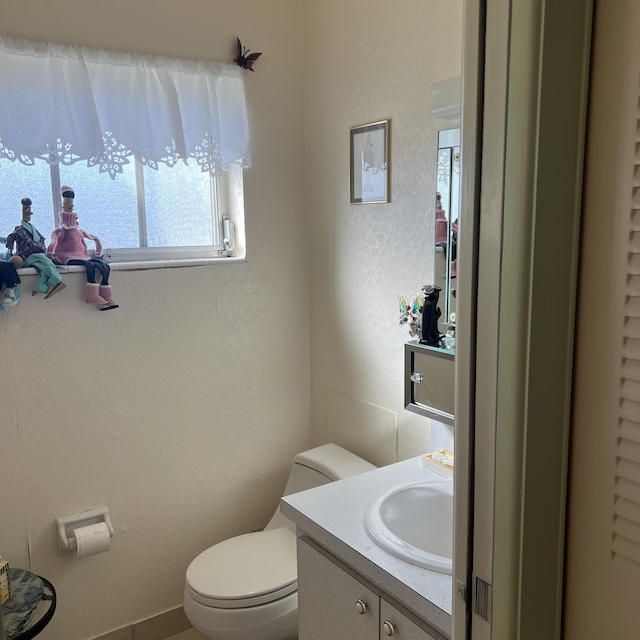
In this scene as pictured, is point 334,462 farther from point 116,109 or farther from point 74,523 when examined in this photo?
point 116,109

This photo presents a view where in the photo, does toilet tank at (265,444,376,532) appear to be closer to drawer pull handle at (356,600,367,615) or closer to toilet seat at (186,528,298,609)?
toilet seat at (186,528,298,609)

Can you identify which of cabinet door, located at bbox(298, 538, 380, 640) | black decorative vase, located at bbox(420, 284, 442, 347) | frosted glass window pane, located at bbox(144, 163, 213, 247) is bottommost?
cabinet door, located at bbox(298, 538, 380, 640)

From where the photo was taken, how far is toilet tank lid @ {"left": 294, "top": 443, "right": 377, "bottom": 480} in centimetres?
216

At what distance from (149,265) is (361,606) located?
1.32 m

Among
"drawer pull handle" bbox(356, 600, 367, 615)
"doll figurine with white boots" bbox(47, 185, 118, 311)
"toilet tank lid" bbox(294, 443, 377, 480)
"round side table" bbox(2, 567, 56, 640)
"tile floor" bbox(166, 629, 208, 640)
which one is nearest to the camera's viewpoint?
"drawer pull handle" bbox(356, 600, 367, 615)

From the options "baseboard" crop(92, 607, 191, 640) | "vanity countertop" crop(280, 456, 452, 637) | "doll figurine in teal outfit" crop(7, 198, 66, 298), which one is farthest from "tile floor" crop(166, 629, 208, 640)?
"doll figurine in teal outfit" crop(7, 198, 66, 298)

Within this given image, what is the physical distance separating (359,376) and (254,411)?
1.48ft

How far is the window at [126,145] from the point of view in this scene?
74.9 inches

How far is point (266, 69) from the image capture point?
2.31 m

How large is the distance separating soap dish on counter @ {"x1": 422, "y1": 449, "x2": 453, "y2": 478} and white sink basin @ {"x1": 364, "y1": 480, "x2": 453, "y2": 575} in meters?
0.04

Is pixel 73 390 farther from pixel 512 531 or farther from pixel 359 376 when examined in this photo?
pixel 512 531

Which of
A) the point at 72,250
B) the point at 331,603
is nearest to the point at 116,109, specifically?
the point at 72,250

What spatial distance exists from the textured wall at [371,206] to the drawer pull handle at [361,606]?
0.63m

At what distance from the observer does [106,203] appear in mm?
2160
